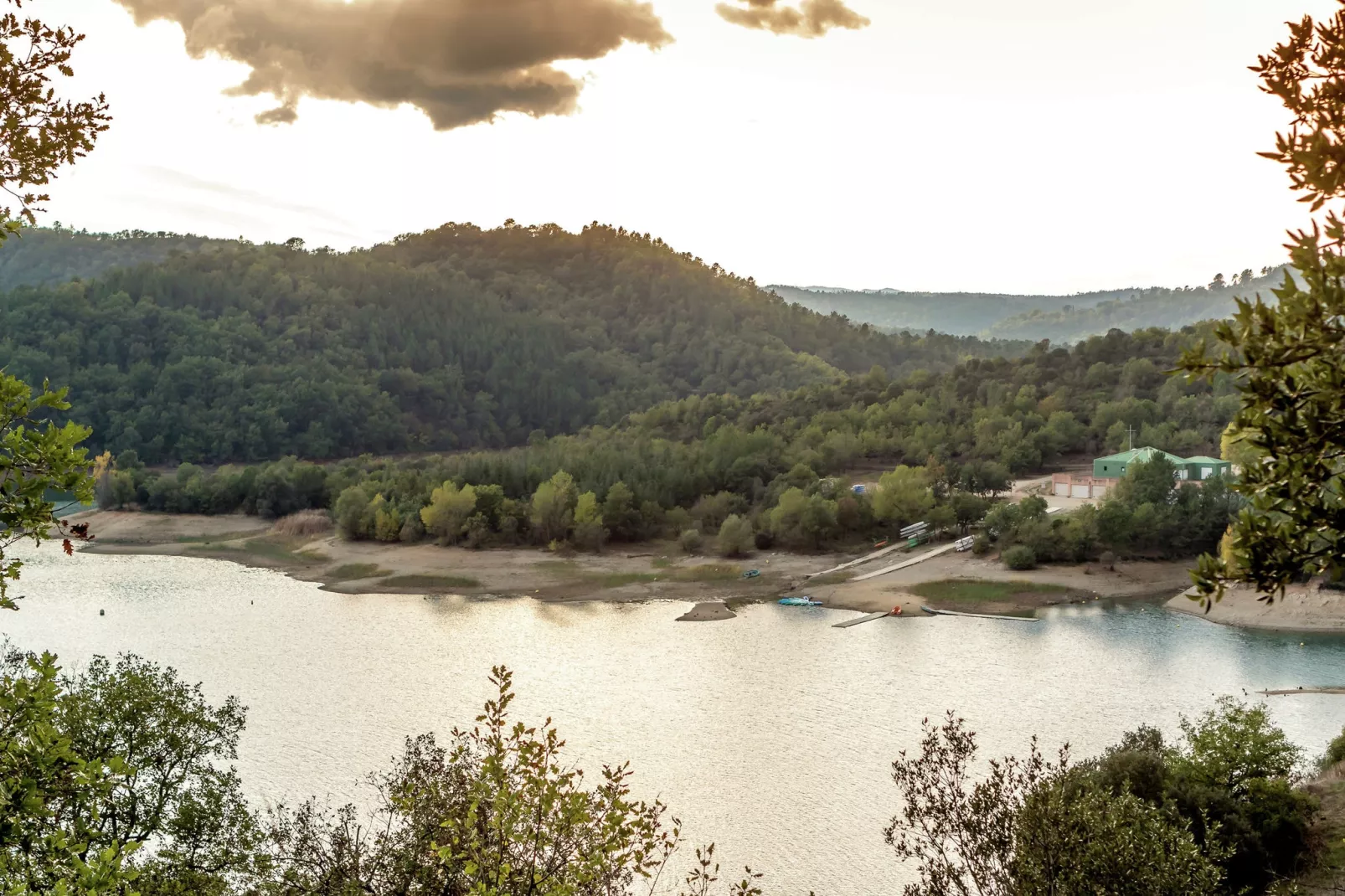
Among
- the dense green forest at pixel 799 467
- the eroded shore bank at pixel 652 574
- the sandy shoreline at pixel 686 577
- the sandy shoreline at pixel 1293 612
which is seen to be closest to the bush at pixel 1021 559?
the eroded shore bank at pixel 652 574

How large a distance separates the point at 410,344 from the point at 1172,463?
84.4 meters

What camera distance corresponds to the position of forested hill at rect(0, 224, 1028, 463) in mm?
89875

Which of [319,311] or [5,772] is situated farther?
[319,311]

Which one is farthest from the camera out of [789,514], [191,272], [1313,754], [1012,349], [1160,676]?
[1012,349]

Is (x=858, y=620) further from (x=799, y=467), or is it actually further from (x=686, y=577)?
(x=799, y=467)

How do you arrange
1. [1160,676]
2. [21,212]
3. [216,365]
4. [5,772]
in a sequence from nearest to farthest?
[5,772] → [21,212] → [1160,676] → [216,365]

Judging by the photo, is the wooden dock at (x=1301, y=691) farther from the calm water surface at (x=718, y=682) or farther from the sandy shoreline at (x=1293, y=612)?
the sandy shoreline at (x=1293, y=612)

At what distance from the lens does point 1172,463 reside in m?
54.9

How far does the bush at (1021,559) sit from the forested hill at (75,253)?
117318 mm

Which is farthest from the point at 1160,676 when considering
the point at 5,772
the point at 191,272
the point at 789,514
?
the point at 191,272

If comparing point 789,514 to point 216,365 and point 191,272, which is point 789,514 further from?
point 191,272

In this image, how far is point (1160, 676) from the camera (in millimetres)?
32688

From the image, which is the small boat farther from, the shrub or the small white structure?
the small white structure

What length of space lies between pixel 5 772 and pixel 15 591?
45.8 meters
